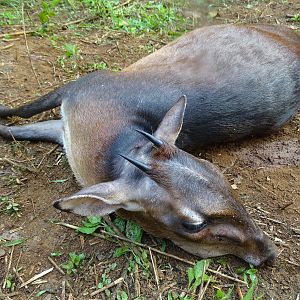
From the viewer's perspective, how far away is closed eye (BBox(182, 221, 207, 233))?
12.1 ft

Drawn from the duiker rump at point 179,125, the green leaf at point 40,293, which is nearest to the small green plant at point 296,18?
the duiker rump at point 179,125

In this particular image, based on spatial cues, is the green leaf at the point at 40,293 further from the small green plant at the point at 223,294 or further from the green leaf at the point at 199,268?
the small green plant at the point at 223,294

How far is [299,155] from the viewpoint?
201 inches

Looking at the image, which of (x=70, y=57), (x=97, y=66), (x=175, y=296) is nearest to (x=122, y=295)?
(x=175, y=296)

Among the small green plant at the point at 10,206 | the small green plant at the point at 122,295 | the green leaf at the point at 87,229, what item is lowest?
the small green plant at the point at 122,295

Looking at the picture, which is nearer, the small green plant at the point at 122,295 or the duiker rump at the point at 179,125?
the duiker rump at the point at 179,125

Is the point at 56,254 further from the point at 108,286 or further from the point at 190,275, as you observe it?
the point at 190,275

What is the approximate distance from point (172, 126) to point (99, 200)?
2.59 feet

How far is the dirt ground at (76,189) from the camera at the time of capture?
3938 mm

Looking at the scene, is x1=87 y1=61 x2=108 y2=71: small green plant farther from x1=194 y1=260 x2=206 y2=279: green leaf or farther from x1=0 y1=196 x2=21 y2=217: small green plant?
x1=194 y1=260 x2=206 y2=279: green leaf

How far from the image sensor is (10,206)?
4457 millimetres

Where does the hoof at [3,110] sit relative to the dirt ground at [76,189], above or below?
above

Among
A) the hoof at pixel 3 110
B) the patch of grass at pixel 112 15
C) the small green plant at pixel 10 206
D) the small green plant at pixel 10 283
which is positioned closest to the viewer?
the small green plant at pixel 10 283

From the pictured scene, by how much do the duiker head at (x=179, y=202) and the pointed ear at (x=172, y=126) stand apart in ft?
0.34
